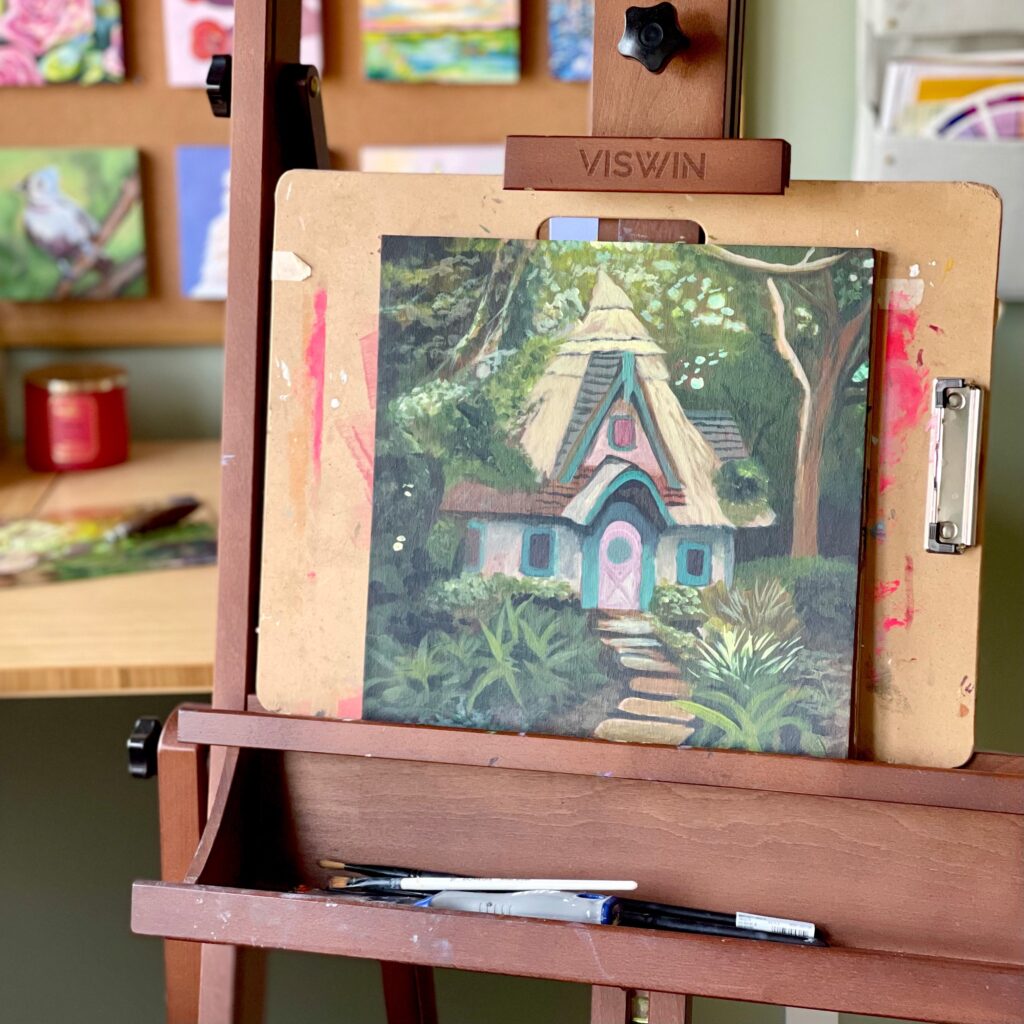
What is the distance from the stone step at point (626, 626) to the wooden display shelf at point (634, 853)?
59mm

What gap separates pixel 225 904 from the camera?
0.60 m

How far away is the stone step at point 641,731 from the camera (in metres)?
0.63

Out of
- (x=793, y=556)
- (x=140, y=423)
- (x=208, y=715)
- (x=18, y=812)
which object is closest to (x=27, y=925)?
(x=18, y=812)

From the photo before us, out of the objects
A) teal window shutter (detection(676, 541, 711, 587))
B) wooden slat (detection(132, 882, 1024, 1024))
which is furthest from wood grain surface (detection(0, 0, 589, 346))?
wooden slat (detection(132, 882, 1024, 1024))

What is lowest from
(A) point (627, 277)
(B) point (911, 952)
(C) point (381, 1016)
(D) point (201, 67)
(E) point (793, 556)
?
(C) point (381, 1016)

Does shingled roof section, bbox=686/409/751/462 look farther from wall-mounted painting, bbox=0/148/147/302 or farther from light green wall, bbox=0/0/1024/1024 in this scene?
wall-mounted painting, bbox=0/148/147/302

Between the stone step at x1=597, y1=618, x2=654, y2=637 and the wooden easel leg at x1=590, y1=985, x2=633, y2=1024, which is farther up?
the stone step at x1=597, y1=618, x2=654, y2=637

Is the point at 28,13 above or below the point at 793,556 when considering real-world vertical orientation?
above

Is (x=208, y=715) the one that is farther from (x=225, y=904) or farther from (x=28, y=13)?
Result: (x=28, y=13)

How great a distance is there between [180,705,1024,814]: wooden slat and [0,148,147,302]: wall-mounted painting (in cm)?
90

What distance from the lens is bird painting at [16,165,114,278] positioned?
140 cm

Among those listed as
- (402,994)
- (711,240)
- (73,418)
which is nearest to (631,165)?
(711,240)

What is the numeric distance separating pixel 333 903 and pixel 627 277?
1.14ft

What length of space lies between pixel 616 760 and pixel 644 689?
0.04 meters
